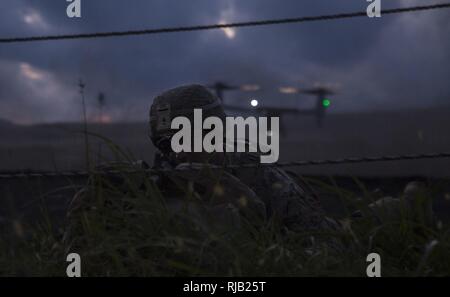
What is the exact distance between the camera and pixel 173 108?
3363 millimetres

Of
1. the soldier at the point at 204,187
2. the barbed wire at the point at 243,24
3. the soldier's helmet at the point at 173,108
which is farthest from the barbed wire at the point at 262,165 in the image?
the soldier's helmet at the point at 173,108

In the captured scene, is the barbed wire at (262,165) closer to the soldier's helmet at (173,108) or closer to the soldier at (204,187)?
the soldier at (204,187)

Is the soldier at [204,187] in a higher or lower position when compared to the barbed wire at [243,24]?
lower

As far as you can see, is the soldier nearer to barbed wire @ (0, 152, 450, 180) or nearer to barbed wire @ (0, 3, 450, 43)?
barbed wire @ (0, 152, 450, 180)

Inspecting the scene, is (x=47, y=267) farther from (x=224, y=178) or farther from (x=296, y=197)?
(x=296, y=197)

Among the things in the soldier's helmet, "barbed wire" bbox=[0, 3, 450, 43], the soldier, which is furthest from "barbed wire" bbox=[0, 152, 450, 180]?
the soldier's helmet

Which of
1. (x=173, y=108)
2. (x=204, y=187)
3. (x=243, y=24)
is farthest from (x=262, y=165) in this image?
(x=173, y=108)

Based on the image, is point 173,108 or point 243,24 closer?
point 243,24

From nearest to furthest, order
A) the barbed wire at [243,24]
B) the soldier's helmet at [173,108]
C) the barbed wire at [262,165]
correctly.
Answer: the barbed wire at [262,165]
the barbed wire at [243,24]
the soldier's helmet at [173,108]

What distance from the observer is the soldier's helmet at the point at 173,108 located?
333 centimetres

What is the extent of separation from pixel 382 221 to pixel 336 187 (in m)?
0.20

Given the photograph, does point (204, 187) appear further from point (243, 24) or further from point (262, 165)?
point (243, 24)

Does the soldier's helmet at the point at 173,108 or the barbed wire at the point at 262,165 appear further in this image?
the soldier's helmet at the point at 173,108

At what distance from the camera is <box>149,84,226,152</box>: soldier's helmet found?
131 inches
